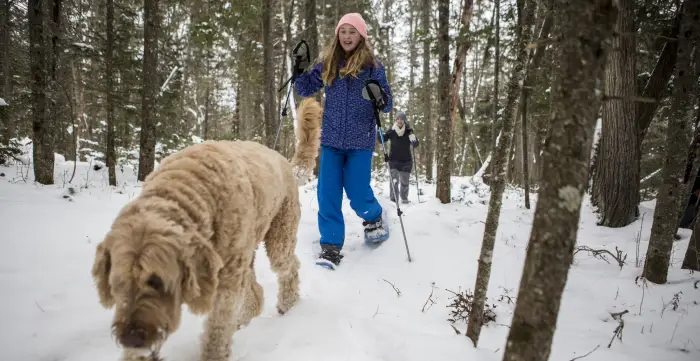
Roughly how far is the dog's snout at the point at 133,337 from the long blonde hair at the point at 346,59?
3.28 metres

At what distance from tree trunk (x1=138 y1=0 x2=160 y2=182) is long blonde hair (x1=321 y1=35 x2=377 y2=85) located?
490cm

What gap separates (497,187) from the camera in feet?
8.10

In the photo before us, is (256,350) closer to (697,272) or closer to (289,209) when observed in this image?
(289,209)

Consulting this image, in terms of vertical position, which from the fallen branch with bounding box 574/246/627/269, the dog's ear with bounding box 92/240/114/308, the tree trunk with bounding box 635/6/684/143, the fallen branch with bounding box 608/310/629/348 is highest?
the tree trunk with bounding box 635/6/684/143

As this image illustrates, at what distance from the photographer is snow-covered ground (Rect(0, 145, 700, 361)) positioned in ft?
7.32

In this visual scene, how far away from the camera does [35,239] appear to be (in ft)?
11.1

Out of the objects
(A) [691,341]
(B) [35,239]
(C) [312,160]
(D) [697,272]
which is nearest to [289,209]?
(C) [312,160]

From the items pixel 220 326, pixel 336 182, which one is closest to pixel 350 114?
pixel 336 182

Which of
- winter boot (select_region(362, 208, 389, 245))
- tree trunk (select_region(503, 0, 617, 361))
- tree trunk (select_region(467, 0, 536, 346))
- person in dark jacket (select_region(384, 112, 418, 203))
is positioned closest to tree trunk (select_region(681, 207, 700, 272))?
tree trunk (select_region(467, 0, 536, 346))

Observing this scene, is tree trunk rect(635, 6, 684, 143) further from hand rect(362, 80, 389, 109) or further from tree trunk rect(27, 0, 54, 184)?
tree trunk rect(27, 0, 54, 184)

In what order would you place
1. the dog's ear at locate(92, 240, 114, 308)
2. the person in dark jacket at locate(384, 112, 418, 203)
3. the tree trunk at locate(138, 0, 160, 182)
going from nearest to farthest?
the dog's ear at locate(92, 240, 114, 308), the tree trunk at locate(138, 0, 160, 182), the person in dark jacket at locate(384, 112, 418, 203)

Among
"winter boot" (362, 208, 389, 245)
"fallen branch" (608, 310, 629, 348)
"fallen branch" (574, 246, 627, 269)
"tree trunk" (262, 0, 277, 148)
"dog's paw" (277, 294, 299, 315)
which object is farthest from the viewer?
"tree trunk" (262, 0, 277, 148)

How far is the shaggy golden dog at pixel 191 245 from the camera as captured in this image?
53.7 inches

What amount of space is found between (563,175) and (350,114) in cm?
295
